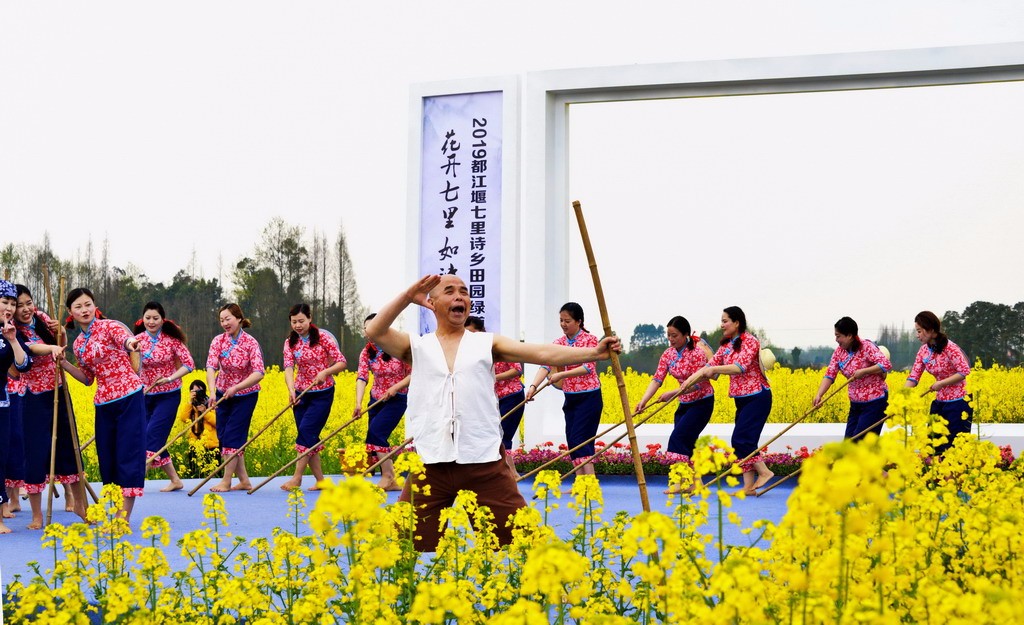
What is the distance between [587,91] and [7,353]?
241 inches

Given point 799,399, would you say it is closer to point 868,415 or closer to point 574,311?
point 868,415

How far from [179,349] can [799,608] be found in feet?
19.5

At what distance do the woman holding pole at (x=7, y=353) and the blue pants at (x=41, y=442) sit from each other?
33cm

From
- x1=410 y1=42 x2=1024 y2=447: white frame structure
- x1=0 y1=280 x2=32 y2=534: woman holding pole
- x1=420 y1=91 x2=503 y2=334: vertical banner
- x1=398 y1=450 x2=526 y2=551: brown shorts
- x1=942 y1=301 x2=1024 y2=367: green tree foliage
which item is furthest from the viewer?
x1=942 y1=301 x2=1024 y2=367: green tree foliage

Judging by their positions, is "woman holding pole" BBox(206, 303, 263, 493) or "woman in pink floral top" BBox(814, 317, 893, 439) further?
"woman holding pole" BBox(206, 303, 263, 493)

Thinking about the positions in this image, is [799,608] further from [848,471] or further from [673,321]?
[673,321]

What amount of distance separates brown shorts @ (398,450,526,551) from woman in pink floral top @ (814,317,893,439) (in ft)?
14.4

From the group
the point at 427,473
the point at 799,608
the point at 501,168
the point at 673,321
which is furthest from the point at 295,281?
the point at 799,608

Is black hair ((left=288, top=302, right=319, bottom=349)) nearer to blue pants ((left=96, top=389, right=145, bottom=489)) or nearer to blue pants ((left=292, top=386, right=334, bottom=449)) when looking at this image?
blue pants ((left=292, top=386, right=334, bottom=449))

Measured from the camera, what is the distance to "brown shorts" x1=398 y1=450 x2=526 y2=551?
3.81 metres

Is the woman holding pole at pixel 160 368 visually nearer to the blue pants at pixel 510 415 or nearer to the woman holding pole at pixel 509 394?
the woman holding pole at pixel 509 394

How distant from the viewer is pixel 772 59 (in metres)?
9.67

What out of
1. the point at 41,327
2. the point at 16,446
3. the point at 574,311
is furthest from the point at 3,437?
the point at 574,311

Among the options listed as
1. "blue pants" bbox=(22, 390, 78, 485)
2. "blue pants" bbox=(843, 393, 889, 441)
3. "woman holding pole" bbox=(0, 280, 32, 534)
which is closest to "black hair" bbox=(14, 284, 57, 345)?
"woman holding pole" bbox=(0, 280, 32, 534)
